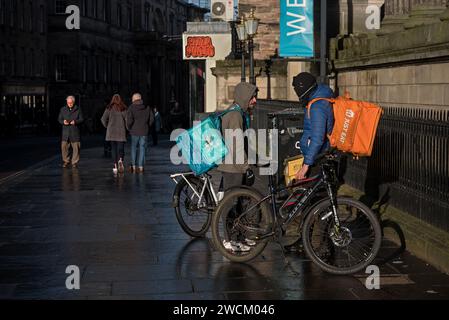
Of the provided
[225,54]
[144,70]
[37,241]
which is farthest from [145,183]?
[144,70]

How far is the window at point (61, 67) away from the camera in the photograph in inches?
2596

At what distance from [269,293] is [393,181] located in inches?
138

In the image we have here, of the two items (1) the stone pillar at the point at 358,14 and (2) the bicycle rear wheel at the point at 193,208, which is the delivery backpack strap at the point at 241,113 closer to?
(2) the bicycle rear wheel at the point at 193,208

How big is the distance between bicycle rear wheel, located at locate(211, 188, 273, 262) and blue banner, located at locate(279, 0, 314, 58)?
15.3m

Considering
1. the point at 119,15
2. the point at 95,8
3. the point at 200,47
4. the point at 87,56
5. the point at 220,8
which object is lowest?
the point at 200,47

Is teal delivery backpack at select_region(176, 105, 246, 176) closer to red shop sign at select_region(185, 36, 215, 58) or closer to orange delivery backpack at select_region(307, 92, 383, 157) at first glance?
orange delivery backpack at select_region(307, 92, 383, 157)

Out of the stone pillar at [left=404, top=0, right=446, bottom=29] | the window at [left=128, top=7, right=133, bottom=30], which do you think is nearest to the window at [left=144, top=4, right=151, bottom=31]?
the window at [left=128, top=7, right=133, bottom=30]

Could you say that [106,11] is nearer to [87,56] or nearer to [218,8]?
[87,56]

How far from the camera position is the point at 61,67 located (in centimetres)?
Result: 6612

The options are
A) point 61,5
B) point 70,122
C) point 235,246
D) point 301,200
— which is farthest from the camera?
point 61,5

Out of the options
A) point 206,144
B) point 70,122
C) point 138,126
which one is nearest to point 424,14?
point 138,126

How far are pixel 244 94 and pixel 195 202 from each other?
167 centimetres

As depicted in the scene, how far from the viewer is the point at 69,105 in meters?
21.3

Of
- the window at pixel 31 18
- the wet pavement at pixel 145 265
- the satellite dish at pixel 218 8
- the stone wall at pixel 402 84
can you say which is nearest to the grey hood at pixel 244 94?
the wet pavement at pixel 145 265
